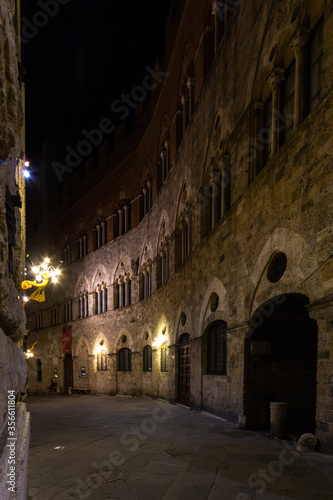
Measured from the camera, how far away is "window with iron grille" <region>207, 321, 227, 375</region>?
8906 millimetres

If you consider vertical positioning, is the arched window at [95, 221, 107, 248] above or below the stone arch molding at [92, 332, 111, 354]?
above

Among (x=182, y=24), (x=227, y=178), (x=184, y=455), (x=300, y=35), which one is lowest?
(x=184, y=455)

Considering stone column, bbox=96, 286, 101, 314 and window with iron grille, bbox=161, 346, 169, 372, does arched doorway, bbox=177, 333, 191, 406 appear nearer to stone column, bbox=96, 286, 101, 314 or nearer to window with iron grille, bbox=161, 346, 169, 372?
window with iron grille, bbox=161, 346, 169, 372

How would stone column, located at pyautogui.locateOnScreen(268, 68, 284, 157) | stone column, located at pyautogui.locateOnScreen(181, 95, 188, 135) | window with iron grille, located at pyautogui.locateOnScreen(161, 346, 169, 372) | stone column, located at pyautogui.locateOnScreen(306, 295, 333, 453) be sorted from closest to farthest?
stone column, located at pyautogui.locateOnScreen(306, 295, 333, 453), stone column, located at pyautogui.locateOnScreen(268, 68, 284, 157), stone column, located at pyautogui.locateOnScreen(181, 95, 188, 135), window with iron grille, located at pyautogui.locateOnScreen(161, 346, 169, 372)

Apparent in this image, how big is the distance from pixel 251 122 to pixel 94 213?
58.2 ft

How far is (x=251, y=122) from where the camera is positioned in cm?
767

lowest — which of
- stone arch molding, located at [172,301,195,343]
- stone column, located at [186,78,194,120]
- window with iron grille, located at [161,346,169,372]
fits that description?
window with iron grille, located at [161,346,169,372]

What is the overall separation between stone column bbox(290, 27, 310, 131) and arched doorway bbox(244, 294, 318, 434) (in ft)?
11.1

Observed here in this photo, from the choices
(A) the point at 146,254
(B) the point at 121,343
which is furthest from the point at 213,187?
(B) the point at 121,343

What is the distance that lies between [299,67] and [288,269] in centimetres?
354

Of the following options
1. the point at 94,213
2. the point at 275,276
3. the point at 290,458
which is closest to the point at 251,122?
the point at 275,276

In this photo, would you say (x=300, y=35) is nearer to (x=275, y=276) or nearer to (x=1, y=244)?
(x=275, y=276)

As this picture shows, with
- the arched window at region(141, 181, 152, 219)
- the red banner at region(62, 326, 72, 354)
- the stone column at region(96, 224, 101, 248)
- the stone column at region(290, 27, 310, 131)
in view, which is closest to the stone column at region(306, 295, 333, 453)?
the stone column at region(290, 27, 310, 131)

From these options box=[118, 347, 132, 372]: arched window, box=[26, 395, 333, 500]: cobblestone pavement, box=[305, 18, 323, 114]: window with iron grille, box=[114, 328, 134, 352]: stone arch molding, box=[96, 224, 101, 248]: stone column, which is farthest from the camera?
box=[96, 224, 101, 248]: stone column
